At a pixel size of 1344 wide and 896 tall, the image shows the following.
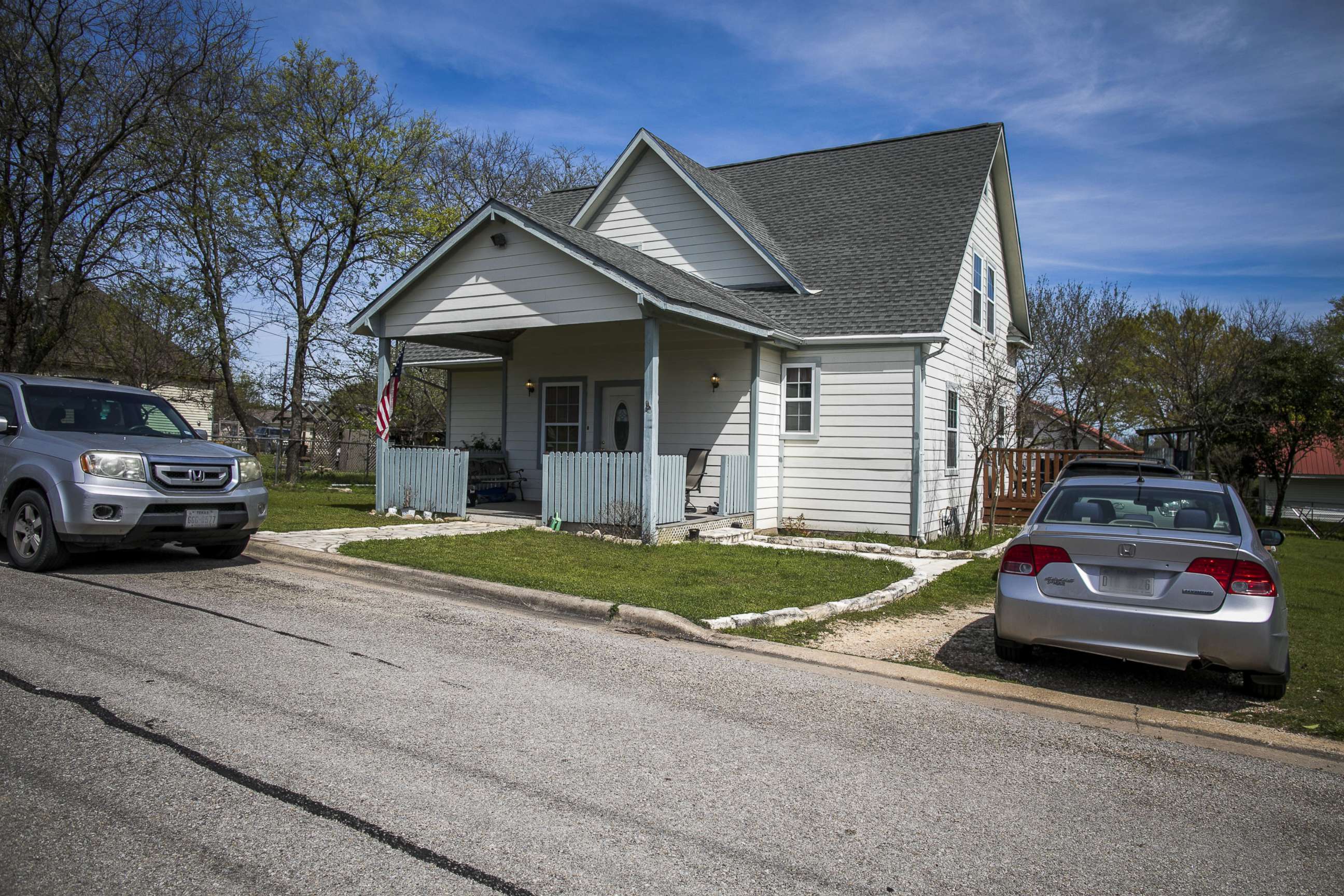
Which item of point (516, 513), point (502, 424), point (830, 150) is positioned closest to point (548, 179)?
point (830, 150)

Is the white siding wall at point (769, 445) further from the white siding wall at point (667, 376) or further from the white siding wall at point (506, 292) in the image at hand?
Answer: the white siding wall at point (506, 292)

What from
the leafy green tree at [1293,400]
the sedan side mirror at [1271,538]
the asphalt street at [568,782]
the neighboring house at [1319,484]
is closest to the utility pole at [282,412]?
the asphalt street at [568,782]

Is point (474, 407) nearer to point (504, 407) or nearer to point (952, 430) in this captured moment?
point (504, 407)

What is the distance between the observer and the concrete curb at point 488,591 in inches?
290

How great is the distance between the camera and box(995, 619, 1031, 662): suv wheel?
6574 millimetres

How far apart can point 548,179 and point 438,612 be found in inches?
1340

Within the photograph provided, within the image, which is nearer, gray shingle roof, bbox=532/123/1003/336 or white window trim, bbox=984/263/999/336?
gray shingle roof, bbox=532/123/1003/336

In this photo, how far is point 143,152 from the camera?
17.9 m

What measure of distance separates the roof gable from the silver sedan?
10.1m

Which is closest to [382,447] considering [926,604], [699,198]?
[699,198]

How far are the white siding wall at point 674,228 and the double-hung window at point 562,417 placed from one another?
3.33m

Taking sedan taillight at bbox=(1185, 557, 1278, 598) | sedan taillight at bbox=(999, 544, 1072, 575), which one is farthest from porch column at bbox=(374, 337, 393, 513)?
sedan taillight at bbox=(1185, 557, 1278, 598)

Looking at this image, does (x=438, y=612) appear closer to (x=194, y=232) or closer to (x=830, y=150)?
(x=830, y=150)

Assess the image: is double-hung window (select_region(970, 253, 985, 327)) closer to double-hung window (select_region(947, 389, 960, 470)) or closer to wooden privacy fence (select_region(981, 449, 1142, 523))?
double-hung window (select_region(947, 389, 960, 470))
